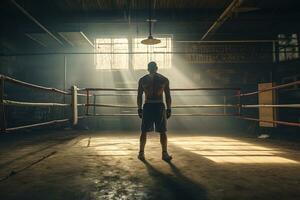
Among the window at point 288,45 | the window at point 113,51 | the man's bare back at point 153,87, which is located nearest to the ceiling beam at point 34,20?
the window at point 113,51

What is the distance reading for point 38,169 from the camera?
2887 millimetres

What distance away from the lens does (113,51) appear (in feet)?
34.6

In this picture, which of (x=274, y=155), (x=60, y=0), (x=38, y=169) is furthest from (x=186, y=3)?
(x=38, y=169)

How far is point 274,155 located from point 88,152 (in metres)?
2.64

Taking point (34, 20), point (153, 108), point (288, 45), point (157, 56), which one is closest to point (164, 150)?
point (153, 108)

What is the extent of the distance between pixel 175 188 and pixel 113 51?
8.89 m

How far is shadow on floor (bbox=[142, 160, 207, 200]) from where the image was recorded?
199 cm

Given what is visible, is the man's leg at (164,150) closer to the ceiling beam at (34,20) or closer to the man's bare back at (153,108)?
the man's bare back at (153,108)

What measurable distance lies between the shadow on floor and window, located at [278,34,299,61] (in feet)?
28.5

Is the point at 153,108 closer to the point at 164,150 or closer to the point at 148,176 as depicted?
the point at 164,150

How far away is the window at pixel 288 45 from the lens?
386 inches

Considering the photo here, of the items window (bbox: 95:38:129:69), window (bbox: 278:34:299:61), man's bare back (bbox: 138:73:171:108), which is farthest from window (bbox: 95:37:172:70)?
man's bare back (bbox: 138:73:171:108)

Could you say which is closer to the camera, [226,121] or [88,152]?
[88,152]

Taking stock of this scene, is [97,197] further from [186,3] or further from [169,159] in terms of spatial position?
[186,3]
